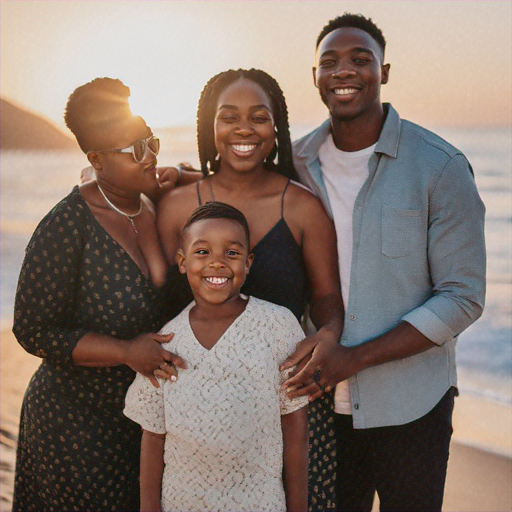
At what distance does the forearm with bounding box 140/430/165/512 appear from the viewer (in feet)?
7.70

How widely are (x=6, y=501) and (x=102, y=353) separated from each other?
1.96 meters

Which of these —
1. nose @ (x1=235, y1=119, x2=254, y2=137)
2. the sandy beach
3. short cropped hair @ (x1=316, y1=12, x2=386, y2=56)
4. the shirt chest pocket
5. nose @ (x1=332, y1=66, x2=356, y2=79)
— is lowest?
the sandy beach

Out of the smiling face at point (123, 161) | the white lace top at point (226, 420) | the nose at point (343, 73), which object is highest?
the nose at point (343, 73)

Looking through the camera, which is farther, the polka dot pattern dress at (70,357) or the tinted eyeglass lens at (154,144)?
the tinted eyeglass lens at (154,144)

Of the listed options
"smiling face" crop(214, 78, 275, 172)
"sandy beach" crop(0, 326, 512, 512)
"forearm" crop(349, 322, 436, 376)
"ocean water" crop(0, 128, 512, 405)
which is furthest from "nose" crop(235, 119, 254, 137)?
"ocean water" crop(0, 128, 512, 405)

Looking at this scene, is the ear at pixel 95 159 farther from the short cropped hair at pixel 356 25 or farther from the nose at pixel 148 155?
the short cropped hair at pixel 356 25

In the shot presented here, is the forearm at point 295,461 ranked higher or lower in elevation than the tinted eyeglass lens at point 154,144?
lower

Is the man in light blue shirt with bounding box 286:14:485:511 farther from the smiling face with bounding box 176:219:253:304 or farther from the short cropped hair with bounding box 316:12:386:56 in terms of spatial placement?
the smiling face with bounding box 176:219:253:304

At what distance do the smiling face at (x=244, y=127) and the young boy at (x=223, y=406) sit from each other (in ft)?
1.29

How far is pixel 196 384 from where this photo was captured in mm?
2291

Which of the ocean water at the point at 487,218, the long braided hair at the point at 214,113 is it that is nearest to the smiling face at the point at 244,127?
the long braided hair at the point at 214,113

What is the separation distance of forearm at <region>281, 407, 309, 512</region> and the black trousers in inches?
22.1

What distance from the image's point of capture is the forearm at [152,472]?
2348mm

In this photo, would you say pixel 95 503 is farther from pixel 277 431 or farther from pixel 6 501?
pixel 6 501
